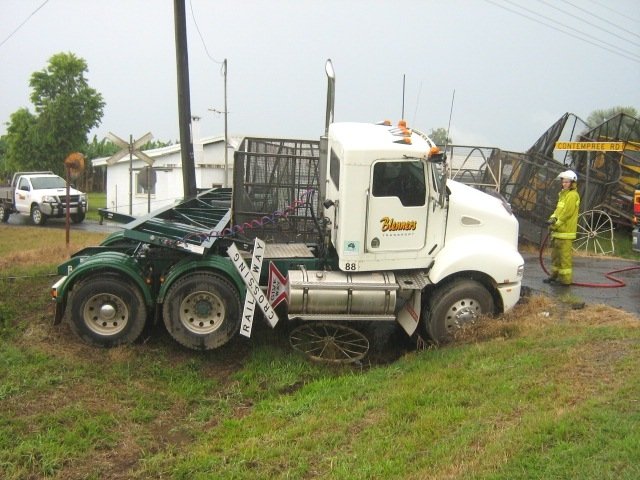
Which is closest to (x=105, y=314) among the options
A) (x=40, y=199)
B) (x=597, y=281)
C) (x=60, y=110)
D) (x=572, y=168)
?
(x=597, y=281)

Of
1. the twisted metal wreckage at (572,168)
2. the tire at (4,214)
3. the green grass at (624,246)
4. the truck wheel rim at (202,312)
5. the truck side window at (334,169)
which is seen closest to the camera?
the truck wheel rim at (202,312)

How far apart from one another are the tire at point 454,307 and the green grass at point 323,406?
213mm

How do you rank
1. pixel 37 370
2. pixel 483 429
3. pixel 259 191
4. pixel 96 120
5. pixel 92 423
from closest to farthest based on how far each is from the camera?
pixel 483 429 < pixel 92 423 < pixel 37 370 < pixel 259 191 < pixel 96 120

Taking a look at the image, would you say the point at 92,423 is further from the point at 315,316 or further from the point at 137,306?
the point at 315,316

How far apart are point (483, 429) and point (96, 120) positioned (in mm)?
38237

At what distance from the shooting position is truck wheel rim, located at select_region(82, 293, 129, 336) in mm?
7367

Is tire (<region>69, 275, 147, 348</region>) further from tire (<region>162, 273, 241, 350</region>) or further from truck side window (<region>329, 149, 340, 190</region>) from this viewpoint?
truck side window (<region>329, 149, 340, 190</region>)

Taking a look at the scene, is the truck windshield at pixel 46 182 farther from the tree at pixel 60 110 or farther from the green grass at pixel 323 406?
the green grass at pixel 323 406

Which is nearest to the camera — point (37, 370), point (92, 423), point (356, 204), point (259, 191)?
point (92, 423)

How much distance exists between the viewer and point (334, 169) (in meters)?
7.69

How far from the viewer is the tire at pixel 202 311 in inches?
286

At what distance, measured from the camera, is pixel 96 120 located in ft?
128

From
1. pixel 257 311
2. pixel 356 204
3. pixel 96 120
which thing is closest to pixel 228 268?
pixel 257 311

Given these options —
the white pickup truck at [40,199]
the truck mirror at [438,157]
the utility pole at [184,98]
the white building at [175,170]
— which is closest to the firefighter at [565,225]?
the truck mirror at [438,157]
